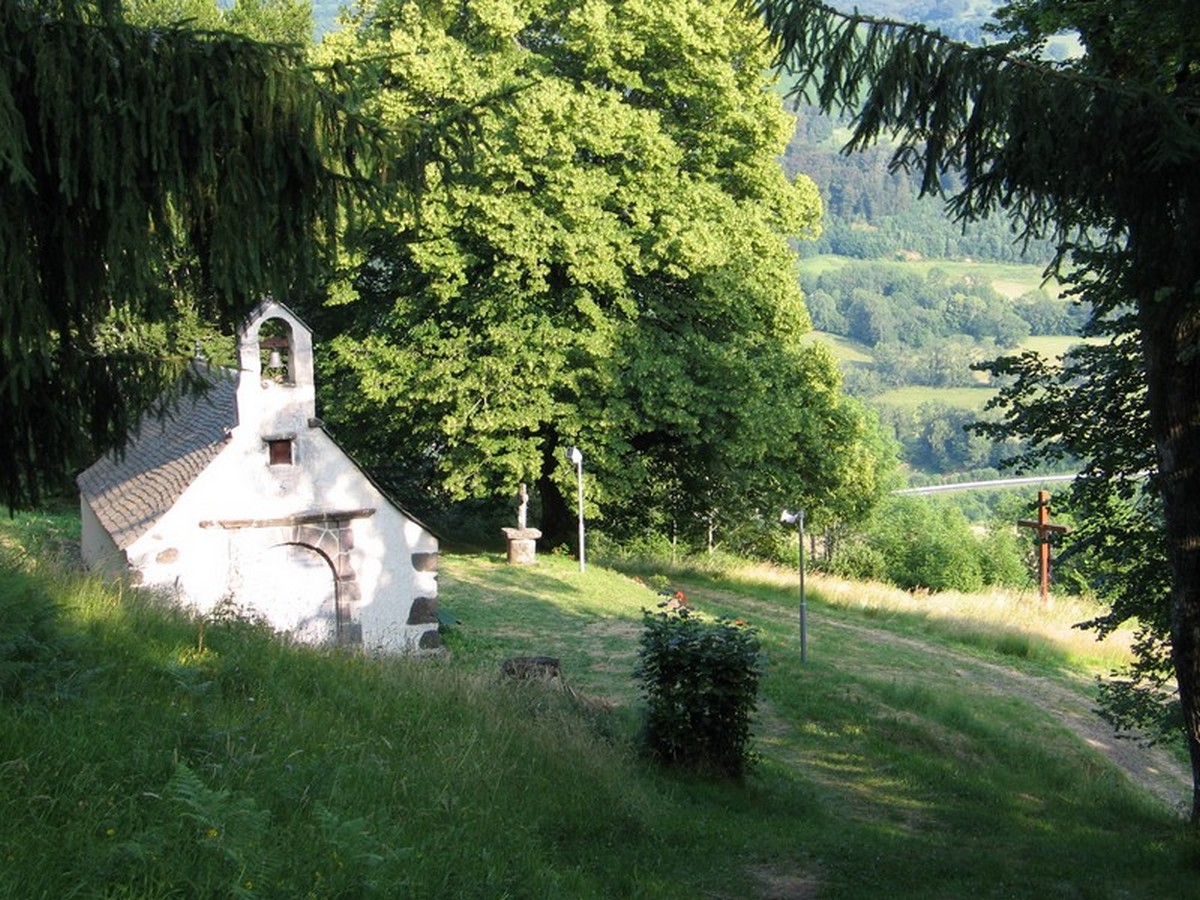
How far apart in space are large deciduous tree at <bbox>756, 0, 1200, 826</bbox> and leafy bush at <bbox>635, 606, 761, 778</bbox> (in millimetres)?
3524

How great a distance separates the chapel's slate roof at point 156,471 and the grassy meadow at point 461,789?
169 inches

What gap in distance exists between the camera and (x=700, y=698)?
37.8 feet

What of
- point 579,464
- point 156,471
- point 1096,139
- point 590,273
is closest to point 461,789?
point 1096,139

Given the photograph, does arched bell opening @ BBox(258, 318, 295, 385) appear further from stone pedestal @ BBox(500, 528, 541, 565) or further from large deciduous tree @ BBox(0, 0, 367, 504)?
large deciduous tree @ BBox(0, 0, 367, 504)

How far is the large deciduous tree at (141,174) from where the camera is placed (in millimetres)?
6086

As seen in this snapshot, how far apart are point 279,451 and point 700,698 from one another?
27.0 feet

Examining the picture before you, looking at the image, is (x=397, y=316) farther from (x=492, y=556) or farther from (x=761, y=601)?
(x=761, y=601)

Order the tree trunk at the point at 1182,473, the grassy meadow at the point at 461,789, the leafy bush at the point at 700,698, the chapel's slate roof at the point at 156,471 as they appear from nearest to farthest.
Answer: the grassy meadow at the point at 461,789, the tree trunk at the point at 1182,473, the leafy bush at the point at 700,698, the chapel's slate roof at the point at 156,471

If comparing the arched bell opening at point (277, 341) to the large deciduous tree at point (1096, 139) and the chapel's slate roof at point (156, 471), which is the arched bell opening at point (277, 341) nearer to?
the chapel's slate roof at point (156, 471)

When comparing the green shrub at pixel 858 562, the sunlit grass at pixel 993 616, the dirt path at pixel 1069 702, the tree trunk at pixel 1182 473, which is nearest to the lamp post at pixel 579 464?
the dirt path at pixel 1069 702

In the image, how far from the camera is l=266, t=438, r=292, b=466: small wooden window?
17.6 m

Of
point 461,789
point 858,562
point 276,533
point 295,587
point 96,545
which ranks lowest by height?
point 858,562

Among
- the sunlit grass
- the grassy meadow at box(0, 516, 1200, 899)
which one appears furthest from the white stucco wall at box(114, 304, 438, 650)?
the sunlit grass

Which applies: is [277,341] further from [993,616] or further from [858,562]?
[858,562]
